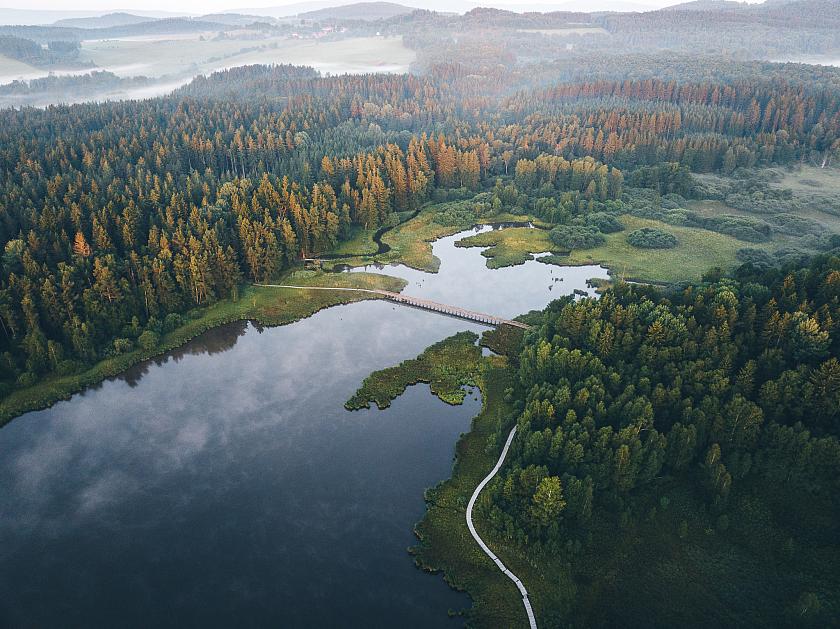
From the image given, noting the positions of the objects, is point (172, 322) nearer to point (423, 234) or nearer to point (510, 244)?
point (423, 234)

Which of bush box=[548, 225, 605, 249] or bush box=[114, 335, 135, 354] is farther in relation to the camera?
bush box=[548, 225, 605, 249]

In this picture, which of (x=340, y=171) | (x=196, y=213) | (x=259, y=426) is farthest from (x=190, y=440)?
(x=340, y=171)

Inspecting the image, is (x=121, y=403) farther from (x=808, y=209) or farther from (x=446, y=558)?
(x=808, y=209)

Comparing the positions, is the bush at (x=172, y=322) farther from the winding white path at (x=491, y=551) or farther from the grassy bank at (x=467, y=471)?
the winding white path at (x=491, y=551)

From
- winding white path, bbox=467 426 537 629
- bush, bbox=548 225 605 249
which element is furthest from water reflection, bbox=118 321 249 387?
bush, bbox=548 225 605 249

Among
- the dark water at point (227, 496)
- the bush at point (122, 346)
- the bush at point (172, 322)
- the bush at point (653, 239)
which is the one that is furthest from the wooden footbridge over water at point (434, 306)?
the bush at point (653, 239)

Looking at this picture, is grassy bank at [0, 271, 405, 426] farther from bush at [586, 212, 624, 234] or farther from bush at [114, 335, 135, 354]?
bush at [586, 212, 624, 234]
